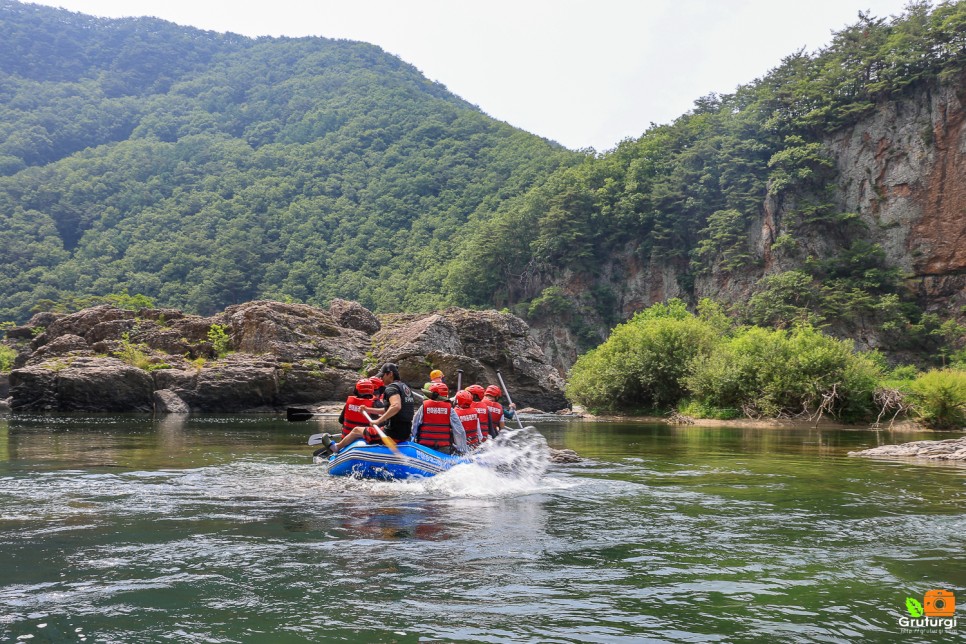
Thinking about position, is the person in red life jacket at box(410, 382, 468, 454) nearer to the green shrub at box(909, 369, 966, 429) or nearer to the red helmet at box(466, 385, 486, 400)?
the red helmet at box(466, 385, 486, 400)

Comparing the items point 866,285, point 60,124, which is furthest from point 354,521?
point 60,124

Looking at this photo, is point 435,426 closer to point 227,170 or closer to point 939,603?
point 939,603

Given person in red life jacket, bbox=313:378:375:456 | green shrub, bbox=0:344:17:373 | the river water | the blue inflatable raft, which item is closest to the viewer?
the river water

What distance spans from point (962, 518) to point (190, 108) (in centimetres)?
14637

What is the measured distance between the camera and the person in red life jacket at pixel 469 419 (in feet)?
50.4

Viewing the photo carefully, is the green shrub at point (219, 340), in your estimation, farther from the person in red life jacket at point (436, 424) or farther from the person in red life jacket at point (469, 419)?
the person in red life jacket at point (436, 424)

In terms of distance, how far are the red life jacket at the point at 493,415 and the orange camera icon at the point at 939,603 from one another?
35.9 ft

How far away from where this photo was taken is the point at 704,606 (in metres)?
6.06

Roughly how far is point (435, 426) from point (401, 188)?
350ft

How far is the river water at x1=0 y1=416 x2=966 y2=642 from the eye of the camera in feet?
18.2

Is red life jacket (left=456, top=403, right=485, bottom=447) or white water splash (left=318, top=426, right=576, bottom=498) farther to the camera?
red life jacket (left=456, top=403, right=485, bottom=447)

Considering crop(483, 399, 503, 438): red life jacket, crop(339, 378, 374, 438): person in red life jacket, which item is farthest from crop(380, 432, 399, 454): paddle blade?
crop(483, 399, 503, 438): red life jacket

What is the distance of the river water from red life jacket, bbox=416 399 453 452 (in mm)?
775

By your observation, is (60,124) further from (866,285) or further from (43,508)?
(43,508)
